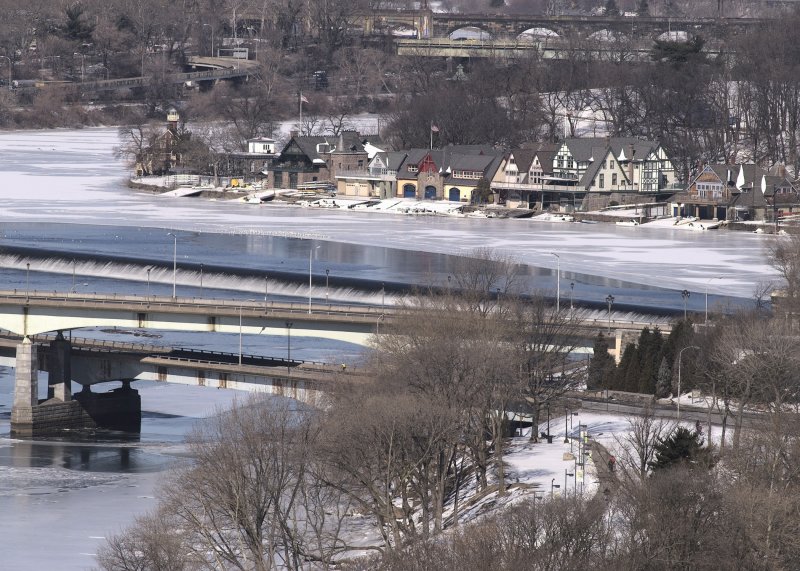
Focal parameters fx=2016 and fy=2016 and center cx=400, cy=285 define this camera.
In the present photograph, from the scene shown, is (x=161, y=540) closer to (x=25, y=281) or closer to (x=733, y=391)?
(x=733, y=391)

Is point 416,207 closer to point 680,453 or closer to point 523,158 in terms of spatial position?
point 523,158

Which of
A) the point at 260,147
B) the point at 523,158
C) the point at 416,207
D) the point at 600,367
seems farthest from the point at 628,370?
the point at 260,147

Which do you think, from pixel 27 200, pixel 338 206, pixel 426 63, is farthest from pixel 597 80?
pixel 27 200

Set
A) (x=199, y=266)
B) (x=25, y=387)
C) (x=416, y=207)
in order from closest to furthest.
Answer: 1. (x=25, y=387)
2. (x=199, y=266)
3. (x=416, y=207)

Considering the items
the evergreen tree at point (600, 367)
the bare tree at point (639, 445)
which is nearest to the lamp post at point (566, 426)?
the bare tree at point (639, 445)

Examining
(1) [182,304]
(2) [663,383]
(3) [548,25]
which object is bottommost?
(2) [663,383]

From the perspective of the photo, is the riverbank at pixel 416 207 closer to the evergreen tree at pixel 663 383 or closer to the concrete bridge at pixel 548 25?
the evergreen tree at pixel 663 383
